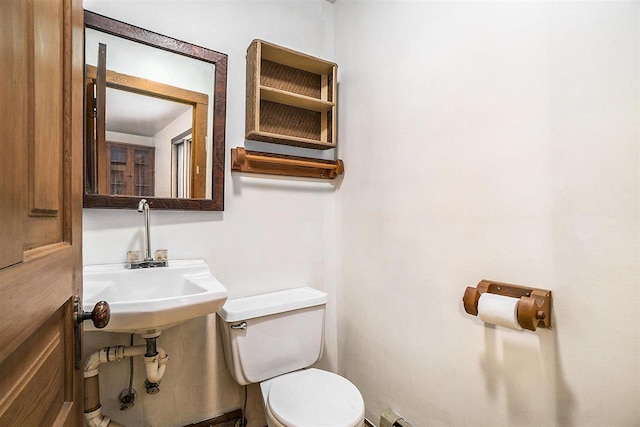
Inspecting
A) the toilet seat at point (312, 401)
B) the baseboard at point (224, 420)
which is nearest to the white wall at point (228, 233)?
the baseboard at point (224, 420)

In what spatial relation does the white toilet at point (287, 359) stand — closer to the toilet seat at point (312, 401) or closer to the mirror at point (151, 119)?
the toilet seat at point (312, 401)

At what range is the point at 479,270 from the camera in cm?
116

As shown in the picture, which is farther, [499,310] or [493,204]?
[493,204]

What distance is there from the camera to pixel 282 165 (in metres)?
1.68

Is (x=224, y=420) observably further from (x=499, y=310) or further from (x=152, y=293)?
(x=499, y=310)

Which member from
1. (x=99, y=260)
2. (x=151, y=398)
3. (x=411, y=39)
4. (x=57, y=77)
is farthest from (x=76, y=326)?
(x=411, y=39)

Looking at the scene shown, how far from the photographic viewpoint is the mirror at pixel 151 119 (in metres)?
1.26

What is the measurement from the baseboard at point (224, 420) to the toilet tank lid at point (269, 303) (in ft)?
1.79

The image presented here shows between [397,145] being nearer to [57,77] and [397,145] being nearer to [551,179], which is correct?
[551,179]

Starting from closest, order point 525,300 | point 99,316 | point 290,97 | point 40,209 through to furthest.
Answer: point 40,209, point 99,316, point 525,300, point 290,97

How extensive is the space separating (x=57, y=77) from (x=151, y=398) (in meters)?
1.36

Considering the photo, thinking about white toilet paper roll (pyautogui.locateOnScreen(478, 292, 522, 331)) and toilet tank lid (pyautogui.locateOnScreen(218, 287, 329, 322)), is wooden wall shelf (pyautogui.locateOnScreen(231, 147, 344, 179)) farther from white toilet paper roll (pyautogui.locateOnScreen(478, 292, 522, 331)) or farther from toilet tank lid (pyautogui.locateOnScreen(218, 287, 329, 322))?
white toilet paper roll (pyautogui.locateOnScreen(478, 292, 522, 331))

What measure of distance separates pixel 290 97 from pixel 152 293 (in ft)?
3.70

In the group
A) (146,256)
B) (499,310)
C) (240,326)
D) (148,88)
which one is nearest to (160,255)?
(146,256)
